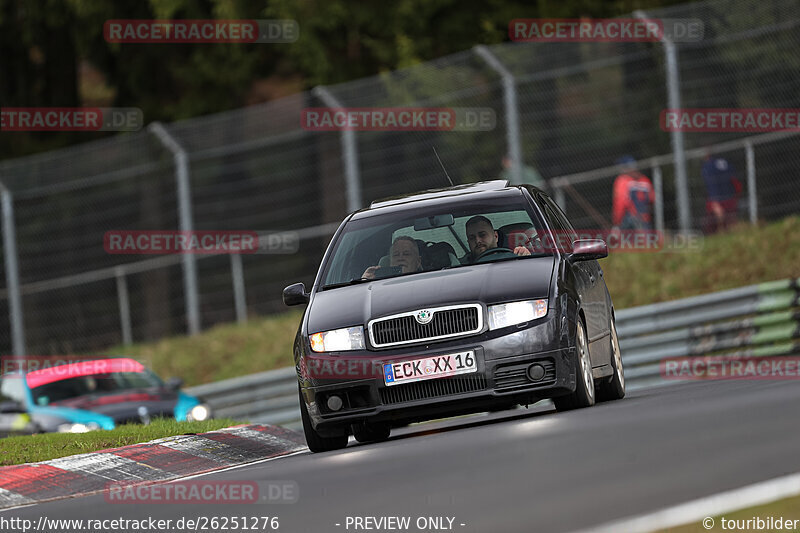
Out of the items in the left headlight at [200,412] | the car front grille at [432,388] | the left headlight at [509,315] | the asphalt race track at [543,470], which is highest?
the left headlight at [509,315]

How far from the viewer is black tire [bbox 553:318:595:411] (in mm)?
10328

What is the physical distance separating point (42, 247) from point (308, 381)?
1527 centimetres

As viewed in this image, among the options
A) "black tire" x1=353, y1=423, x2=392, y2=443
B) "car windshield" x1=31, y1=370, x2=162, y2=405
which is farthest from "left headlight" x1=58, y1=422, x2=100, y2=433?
"black tire" x1=353, y1=423, x2=392, y2=443

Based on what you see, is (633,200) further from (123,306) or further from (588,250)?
(588,250)

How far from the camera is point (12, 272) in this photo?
77.0 ft

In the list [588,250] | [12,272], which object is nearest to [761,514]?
[588,250]

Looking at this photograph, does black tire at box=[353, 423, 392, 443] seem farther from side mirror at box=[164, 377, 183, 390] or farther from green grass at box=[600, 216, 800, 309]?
green grass at box=[600, 216, 800, 309]

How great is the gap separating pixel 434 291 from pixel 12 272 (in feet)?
47.5

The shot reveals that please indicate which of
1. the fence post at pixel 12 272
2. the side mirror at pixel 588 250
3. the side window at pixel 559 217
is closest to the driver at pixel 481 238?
the side mirror at pixel 588 250

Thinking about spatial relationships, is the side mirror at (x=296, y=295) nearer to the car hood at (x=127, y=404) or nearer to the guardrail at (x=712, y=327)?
the car hood at (x=127, y=404)

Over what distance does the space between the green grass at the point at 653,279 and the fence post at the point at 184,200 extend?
3.25ft

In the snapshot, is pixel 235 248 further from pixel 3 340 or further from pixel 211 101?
pixel 211 101

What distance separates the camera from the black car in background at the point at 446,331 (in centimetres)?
999

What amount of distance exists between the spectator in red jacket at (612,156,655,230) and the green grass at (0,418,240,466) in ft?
27.7
